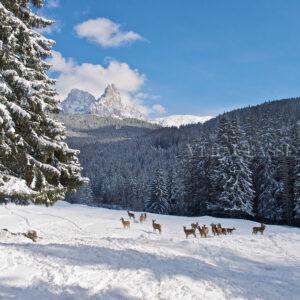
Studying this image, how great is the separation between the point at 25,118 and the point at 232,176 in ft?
124

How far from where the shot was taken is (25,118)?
14.2 m

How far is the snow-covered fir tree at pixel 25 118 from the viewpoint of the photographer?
14.2 meters

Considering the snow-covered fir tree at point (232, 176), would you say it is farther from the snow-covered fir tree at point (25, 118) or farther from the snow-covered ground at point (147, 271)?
the snow-covered fir tree at point (25, 118)

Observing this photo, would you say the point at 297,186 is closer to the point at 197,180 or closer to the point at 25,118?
the point at 197,180

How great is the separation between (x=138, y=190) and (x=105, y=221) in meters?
82.8

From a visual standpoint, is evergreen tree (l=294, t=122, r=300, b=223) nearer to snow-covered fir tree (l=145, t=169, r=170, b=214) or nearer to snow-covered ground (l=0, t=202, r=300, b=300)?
snow-covered fir tree (l=145, t=169, r=170, b=214)

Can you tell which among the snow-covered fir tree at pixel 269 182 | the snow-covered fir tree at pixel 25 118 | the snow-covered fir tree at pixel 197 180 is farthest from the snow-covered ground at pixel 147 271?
the snow-covered fir tree at pixel 197 180

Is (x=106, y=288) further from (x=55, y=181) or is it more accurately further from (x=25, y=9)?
(x=25, y=9)

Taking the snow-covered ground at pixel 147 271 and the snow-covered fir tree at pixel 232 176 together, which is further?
the snow-covered fir tree at pixel 232 176

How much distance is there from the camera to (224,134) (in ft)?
170

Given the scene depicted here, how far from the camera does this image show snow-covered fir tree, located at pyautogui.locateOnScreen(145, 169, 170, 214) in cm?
7188

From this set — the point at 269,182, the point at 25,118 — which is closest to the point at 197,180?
the point at 269,182

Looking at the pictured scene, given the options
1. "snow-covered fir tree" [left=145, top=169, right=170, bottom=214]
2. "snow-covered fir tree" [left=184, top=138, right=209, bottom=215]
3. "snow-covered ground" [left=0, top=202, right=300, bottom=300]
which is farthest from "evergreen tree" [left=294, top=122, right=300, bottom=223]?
"snow-covered ground" [left=0, top=202, right=300, bottom=300]

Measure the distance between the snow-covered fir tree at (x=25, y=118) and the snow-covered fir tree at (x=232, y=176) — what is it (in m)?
33.6
